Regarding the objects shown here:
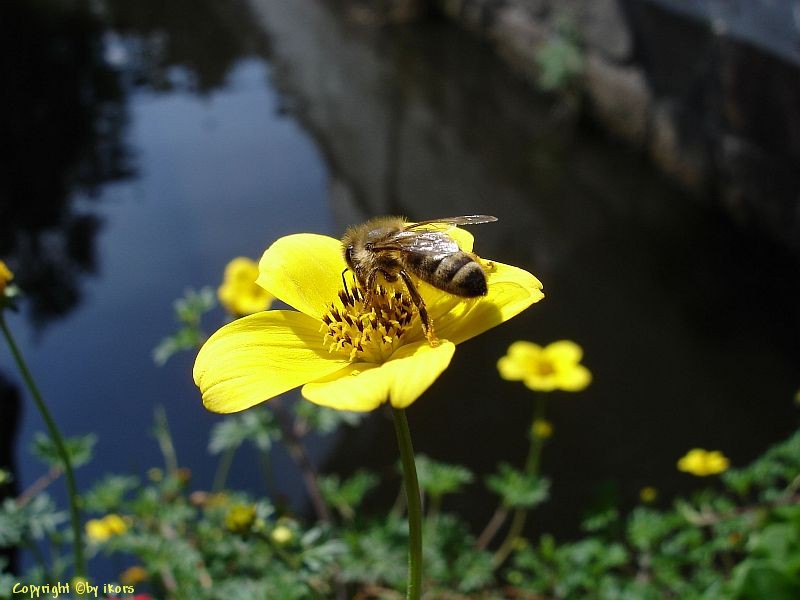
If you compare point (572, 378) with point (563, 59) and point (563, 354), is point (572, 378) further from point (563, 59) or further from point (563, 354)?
point (563, 59)

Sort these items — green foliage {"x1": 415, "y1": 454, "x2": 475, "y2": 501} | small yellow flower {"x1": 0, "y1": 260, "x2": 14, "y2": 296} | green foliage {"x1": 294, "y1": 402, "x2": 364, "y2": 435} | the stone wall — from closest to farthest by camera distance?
small yellow flower {"x1": 0, "y1": 260, "x2": 14, "y2": 296} → green foliage {"x1": 294, "y1": 402, "x2": 364, "y2": 435} → green foliage {"x1": 415, "y1": 454, "x2": 475, "y2": 501} → the stone wall

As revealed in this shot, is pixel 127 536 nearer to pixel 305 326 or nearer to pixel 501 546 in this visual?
pixel 305 326

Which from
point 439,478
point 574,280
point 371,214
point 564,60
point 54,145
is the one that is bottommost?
point 439,478

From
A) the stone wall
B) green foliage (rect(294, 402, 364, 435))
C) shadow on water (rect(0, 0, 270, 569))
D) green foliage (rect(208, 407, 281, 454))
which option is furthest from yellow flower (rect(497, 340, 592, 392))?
the stone wall

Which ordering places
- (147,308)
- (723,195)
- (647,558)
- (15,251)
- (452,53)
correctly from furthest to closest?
(452,53) → (723,195) → (15,251) → (147,308) → (647,558)

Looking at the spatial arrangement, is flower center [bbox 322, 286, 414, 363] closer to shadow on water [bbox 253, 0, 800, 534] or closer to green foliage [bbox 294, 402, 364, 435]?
Answer: green foliage [bbox 294, 402, 364, 435]

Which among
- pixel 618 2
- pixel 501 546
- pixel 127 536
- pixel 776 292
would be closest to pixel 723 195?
pixel 776 292

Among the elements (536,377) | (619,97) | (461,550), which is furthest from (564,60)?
(461,550)
